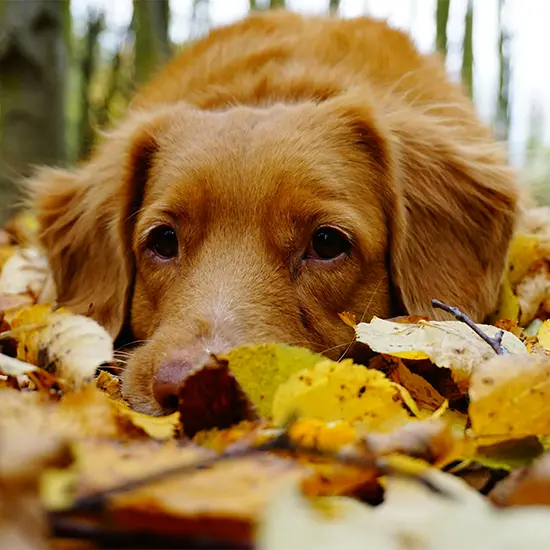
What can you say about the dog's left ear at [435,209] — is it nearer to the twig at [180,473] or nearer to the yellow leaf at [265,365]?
the yellow leaf at [265,365]

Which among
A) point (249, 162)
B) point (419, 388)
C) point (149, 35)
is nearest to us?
point (419, 388)

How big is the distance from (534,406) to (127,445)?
946 millimetres

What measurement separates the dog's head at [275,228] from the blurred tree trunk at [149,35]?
582 centimetres

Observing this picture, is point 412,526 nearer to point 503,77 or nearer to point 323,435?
point 323,435

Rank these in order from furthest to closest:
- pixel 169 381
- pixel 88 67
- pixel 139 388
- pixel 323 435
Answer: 1. pixel 88 67
2. pixel 139 388
3. pixel 169 381
4. pixel 323 435

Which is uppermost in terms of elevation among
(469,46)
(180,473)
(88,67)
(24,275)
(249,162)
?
(469,46)

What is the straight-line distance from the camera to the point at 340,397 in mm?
1937

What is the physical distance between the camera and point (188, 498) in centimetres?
116

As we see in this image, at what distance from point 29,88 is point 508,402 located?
269 inches

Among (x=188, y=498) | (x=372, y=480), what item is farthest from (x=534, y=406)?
(x=188, y=498)

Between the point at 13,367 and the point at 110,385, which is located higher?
the point at 13,367

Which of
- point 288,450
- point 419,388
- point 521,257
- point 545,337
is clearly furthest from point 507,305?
point 288,450

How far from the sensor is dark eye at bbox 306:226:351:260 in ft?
10.2

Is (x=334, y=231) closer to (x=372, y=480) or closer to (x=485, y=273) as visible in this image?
(x=485, y=273)
